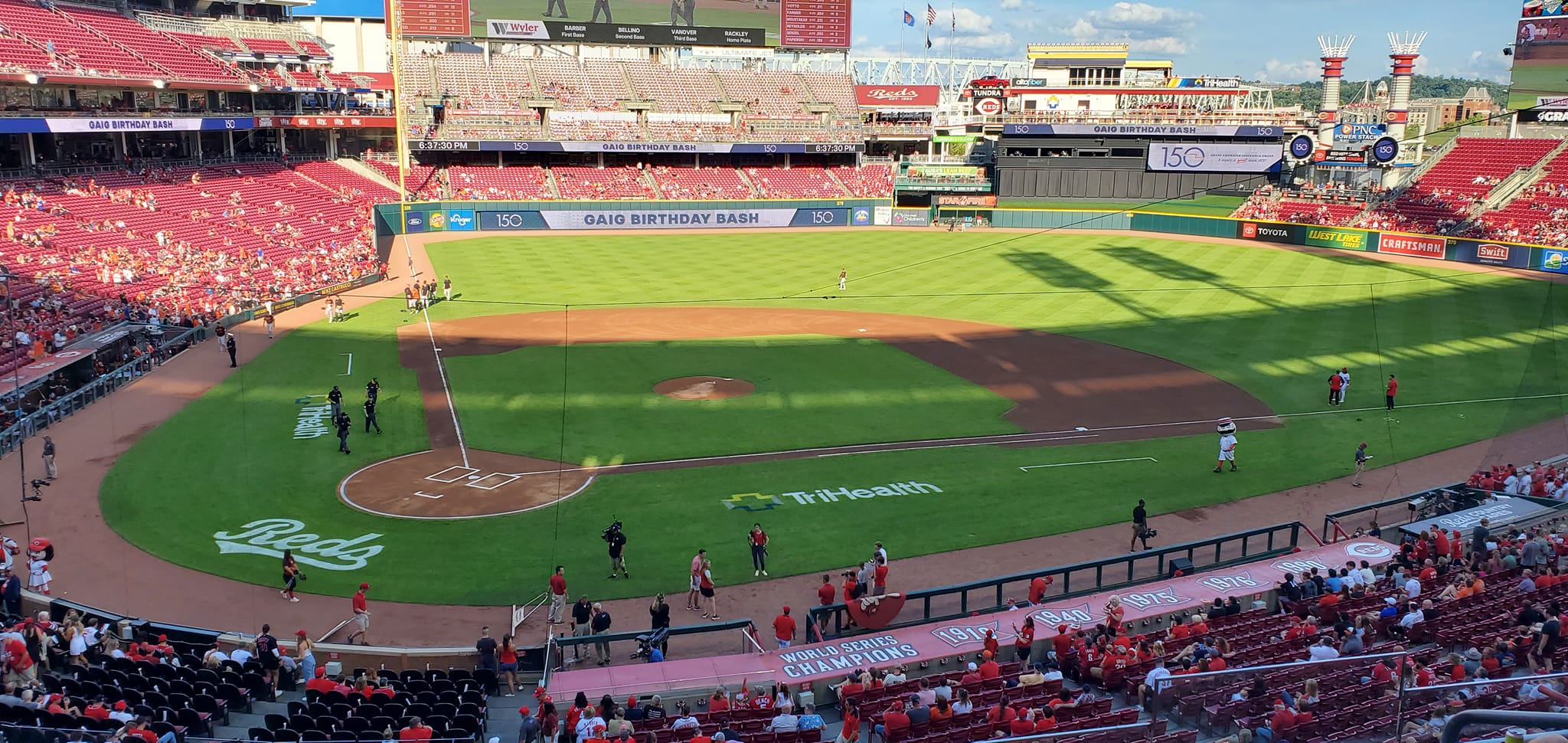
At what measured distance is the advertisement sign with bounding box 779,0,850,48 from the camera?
8238 centimetres

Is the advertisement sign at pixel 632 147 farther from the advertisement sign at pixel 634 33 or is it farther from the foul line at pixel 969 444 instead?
the foul line at pixel 969 444

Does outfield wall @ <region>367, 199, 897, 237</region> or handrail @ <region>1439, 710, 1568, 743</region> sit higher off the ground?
handrail @ <region>1439, 710, 1568, 743</region>

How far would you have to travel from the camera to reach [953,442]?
2725cm

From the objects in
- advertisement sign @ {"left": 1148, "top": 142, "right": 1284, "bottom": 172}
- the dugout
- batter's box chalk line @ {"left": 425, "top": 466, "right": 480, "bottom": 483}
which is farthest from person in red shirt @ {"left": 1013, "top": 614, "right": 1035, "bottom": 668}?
advertisement sign @ {"left": 1148, "top": 142, "right": 1284, "bottom": 172}

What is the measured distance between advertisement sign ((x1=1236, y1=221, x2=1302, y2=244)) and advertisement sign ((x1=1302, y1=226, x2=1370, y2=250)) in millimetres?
705

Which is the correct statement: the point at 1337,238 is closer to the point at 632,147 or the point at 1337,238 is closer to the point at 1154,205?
the point at 1154,205

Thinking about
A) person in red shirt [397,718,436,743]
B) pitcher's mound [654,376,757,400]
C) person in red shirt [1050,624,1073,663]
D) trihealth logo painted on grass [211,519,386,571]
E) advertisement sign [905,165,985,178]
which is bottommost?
trihealth logo painted on grass [211,519,386,571]

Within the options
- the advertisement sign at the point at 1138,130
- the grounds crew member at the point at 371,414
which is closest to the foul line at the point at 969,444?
the grounds crew member at the point at 371,414

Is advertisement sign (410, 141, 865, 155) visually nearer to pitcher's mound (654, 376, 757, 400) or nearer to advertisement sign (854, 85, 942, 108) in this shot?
advertisement sign (854, 85, 942, 108)

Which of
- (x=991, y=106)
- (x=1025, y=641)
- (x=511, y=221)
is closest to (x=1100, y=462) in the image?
(x=1025, y=641)

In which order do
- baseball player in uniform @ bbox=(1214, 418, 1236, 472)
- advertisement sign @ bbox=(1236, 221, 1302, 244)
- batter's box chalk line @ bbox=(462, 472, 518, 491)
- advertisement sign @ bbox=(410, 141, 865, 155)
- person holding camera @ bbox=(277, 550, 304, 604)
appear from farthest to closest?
1. advertisement sign @ bbox=(410, 141, 865, 155)
2. advertisement sign @ bbox=(1236, 221, 1302, 244)
3. baseball player in uniform @ bbox=(1214, 418, 1236, 472)
4. batter's box chalk line @ bbox=(462, 472, 518, 491)
5. person holding camera @ bbox=(277, 550, 304, 604)

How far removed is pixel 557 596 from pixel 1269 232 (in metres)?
57.0

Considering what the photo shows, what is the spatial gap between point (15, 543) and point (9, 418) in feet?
26.9

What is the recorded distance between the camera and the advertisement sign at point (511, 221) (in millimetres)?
66938
